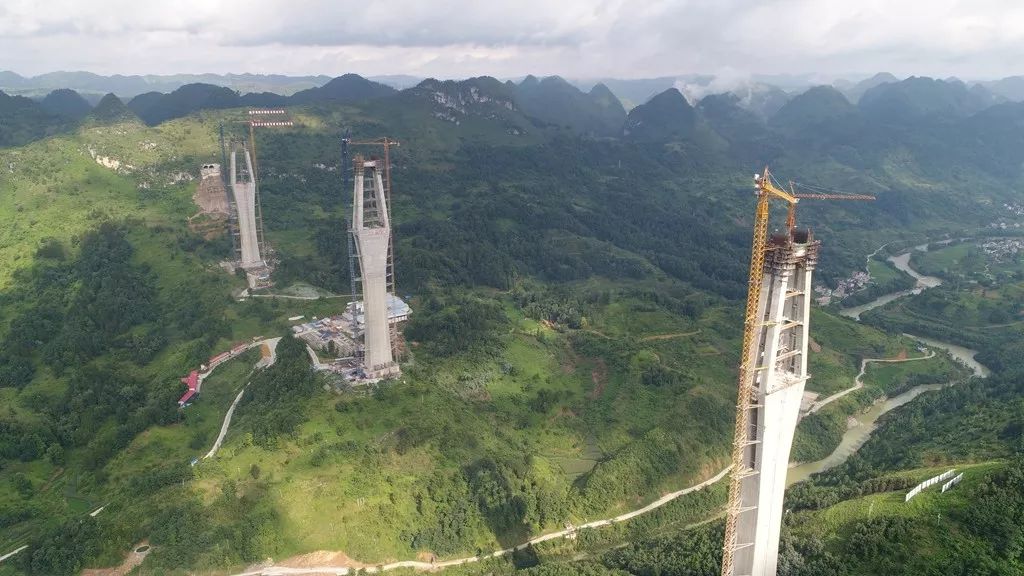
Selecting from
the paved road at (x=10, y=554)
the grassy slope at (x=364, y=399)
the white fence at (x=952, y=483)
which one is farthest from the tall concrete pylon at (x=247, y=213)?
the white fence at (x=952, y=483)

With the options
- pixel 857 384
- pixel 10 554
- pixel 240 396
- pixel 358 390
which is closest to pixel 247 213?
pixel 240 396

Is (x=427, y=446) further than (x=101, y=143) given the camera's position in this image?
No

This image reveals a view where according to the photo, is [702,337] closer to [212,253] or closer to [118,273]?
[212,253]

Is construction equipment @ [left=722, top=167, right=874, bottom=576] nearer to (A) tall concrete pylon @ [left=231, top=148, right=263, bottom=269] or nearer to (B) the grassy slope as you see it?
(B) the grassy slope

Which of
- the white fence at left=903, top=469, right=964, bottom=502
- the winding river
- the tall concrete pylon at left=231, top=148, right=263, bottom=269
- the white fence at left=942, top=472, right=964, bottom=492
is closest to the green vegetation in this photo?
the winding river

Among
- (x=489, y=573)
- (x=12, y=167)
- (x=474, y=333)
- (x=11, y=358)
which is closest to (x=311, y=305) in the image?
(x=474, y=333)

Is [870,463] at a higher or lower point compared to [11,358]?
lower

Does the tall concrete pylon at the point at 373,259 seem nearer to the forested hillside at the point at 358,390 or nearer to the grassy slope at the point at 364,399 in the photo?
the forested hillside at the point at 358,390
